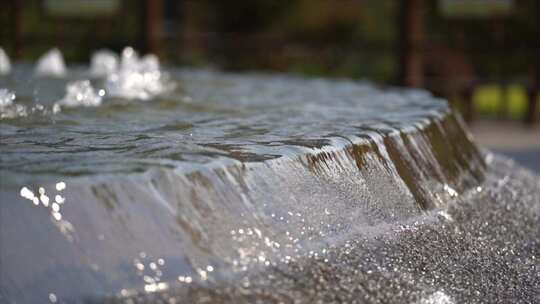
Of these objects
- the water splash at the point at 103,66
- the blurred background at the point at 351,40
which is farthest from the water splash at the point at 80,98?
the blurred background at the point at 351,40

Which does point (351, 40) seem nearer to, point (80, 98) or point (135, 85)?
point (135, 85)

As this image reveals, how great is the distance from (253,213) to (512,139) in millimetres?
7751

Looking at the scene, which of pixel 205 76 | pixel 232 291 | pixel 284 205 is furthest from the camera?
pixel 205 76

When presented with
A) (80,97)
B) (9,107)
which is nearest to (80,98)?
Result: (80,97)

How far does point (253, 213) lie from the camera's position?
230cm

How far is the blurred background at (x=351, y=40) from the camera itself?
9.42 m

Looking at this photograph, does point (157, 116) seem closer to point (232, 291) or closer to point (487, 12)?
point (232, 291)

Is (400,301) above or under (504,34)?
above

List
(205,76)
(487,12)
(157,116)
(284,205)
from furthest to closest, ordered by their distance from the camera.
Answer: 1. (487,12)
2. (205,76)
3. (157,116)
4. (284,205)

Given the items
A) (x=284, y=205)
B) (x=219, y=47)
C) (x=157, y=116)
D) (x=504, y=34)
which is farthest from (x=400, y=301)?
(x=504, y=34)

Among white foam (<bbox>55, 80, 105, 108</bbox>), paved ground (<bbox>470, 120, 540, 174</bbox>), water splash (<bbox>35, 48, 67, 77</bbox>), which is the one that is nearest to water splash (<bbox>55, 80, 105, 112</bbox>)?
Answer: white foam (<bbox>55, 80, 105, 108</bbox>)

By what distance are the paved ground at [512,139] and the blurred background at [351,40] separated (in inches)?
0.4

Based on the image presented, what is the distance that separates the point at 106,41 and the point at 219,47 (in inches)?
54.8

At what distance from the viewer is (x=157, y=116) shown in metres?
3.77
